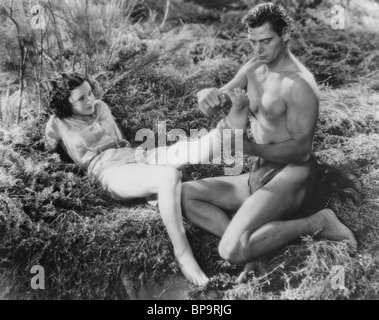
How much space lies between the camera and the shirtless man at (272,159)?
7.36 feet

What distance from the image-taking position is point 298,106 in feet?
7.30

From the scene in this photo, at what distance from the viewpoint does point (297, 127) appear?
7.33 ft

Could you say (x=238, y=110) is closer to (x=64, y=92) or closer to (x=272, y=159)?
(x=272, y=159)

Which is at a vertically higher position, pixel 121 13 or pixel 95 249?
pixel 121 13

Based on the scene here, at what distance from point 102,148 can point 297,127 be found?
3.37 feet

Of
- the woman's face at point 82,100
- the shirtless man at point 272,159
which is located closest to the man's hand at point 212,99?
the shirtless man at point 272,159

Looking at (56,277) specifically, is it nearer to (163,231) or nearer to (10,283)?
(10,283)

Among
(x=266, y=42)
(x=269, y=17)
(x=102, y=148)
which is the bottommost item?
(x=102, y=148)

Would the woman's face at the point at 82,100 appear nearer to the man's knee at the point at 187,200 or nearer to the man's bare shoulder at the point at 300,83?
the man's knee at the point at 187,200

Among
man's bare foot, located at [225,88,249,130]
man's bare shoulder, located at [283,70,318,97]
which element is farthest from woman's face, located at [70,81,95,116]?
man's bare shoulder, located at [283,70,318,97]

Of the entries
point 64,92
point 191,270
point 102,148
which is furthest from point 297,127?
point 64,92

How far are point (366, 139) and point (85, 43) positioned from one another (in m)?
1.76
